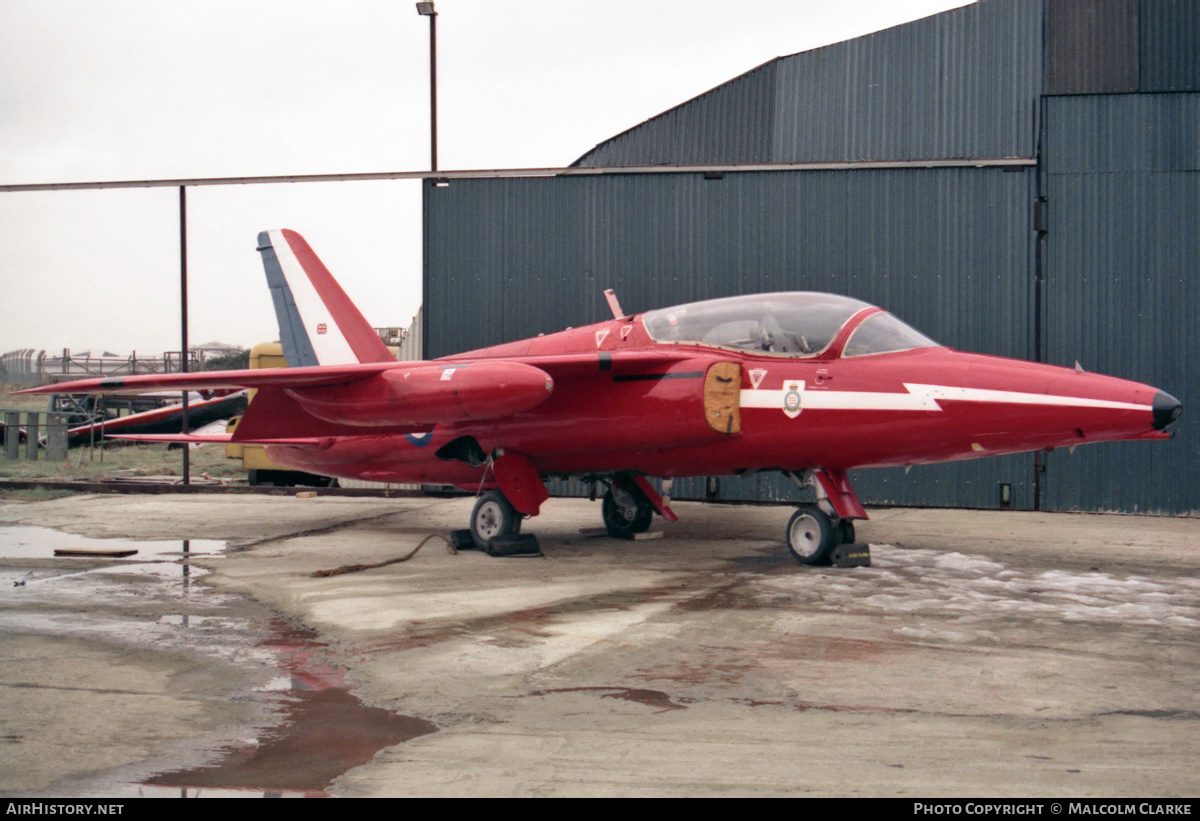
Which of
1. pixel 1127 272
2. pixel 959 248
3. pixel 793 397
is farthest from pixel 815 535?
pixel 1127 272

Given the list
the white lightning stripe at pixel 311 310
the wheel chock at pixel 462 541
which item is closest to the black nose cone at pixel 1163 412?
the wheel chock at pixel 462 541

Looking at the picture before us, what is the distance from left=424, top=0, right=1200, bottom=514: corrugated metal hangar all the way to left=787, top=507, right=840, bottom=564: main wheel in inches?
234

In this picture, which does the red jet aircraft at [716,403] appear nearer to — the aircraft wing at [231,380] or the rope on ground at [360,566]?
the aircraft wing at [231,380]

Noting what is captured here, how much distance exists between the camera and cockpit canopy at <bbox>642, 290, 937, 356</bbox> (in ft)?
31.8

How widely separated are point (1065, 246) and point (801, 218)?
389cm

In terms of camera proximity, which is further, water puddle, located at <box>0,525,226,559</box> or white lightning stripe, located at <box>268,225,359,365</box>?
white lightning stripe, located at <box>268,225,359,365</box>

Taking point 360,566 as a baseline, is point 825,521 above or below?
above

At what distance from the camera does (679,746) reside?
14.9 ft

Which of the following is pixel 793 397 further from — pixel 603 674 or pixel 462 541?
pixel 603 674

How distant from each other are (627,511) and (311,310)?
5037 mm

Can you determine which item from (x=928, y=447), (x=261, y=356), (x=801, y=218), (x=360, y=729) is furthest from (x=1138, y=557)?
(x=261, y=356)

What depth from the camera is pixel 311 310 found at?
13.8 metres

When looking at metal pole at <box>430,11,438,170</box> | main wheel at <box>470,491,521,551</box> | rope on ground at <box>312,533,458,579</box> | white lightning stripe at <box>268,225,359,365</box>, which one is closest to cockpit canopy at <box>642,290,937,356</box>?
main wheel at <box>470,491,521,551</box>

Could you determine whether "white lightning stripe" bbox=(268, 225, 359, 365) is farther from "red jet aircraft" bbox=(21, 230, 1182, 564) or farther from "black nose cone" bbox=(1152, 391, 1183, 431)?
"black nose cone" bbox=(1152, 391, 1183, 431)
